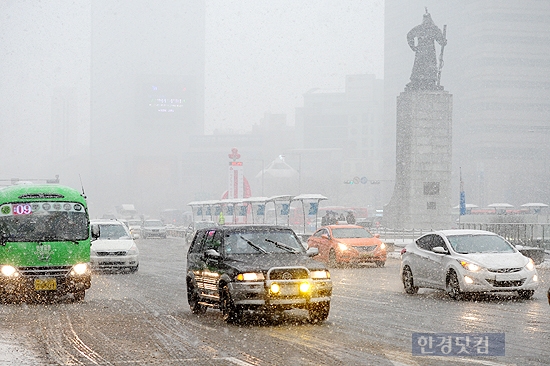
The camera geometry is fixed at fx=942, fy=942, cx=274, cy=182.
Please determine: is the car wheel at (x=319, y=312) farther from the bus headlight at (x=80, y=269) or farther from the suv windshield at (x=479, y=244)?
the bus headlight at (x=80, y=269)

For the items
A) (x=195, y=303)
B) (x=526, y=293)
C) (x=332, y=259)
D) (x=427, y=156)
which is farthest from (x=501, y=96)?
(x=195, y=303)

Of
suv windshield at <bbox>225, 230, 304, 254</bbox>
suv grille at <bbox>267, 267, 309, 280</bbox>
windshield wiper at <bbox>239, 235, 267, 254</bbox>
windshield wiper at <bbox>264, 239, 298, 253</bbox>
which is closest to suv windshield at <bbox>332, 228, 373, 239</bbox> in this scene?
suv windshield at <bbox>225, 230, 304, 254</bbox>

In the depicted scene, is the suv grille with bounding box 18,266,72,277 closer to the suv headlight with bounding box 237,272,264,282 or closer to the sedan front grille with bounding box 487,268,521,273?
the suv headlight with bounding box 237,272,264,282

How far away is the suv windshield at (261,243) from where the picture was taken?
1490cm

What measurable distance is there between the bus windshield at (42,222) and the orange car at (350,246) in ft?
41.6

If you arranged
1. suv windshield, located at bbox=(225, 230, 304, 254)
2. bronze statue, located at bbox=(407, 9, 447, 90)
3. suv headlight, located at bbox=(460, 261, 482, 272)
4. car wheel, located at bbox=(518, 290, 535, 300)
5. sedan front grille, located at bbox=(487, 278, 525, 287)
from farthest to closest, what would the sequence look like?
bronze statue, located at bbox=(407, 9, 447, 90) → car wheel, located at bbox=(518, 290, 535, 300) → suv headlight, located at bbox=(460, 261, 482, 272) → sedan front grille, located at bbox=(487, 278, 525, 287) → suv windshield, located at bbox=(225, 230, 304, 254)

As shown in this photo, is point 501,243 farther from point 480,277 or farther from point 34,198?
point 34,198

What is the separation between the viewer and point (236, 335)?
12.7m

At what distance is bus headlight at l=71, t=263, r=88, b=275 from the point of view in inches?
734

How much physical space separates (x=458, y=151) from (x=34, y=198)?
132212mm

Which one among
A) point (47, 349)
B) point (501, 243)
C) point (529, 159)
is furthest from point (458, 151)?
point (47, 349)

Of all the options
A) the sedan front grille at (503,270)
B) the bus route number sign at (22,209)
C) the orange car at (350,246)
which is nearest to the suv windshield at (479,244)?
the sedan front grille at (503,270)

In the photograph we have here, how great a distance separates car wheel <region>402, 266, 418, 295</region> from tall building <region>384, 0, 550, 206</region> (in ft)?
381

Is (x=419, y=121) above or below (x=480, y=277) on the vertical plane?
above
